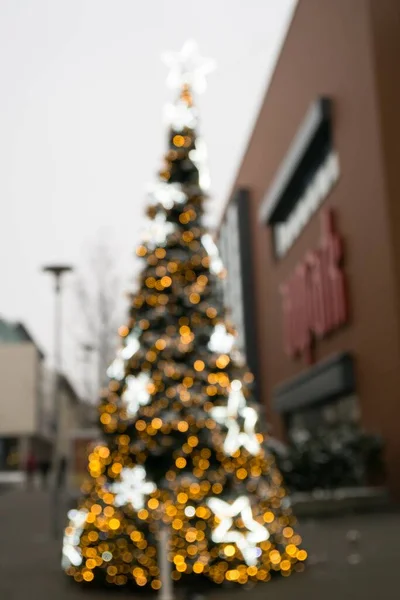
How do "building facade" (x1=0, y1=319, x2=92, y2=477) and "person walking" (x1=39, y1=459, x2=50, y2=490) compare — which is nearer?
"person walking" (x1=39, y1=459, x2=50, y2=490)

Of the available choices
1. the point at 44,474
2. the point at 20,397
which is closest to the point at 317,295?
the point at 44,474

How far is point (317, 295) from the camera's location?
24328 millimetres

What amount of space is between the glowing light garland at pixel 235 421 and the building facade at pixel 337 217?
10.6m

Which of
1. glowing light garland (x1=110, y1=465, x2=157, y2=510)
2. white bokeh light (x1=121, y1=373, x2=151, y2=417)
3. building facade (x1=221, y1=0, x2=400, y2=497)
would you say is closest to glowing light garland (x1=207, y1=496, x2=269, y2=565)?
glowing light garland (x1=110, y1=465, x2=157, y2=510)

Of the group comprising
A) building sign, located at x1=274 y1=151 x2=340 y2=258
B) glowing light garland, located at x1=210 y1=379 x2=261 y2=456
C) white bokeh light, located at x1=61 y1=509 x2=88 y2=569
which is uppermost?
building sign, located at x1=274 y1=151 x2=340 y2=258

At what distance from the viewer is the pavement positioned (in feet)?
24.5

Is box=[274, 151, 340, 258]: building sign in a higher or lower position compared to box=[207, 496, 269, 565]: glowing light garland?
higher

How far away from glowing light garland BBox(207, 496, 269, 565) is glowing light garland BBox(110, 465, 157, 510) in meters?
0.65

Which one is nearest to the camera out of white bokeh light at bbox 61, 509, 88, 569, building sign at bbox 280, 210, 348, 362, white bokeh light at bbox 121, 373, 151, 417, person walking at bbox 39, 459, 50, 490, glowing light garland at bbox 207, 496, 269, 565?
glowing light garland at bbox 207, 496, 269, 565

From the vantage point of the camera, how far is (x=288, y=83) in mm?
28500

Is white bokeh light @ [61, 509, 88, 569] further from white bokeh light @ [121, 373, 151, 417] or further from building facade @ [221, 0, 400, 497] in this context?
building facade @ [221, 0, 400, 497]

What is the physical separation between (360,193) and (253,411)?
1319cm

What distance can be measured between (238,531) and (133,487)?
1.12 metres

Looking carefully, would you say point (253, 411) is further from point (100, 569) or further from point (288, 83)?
point (288, 83)
